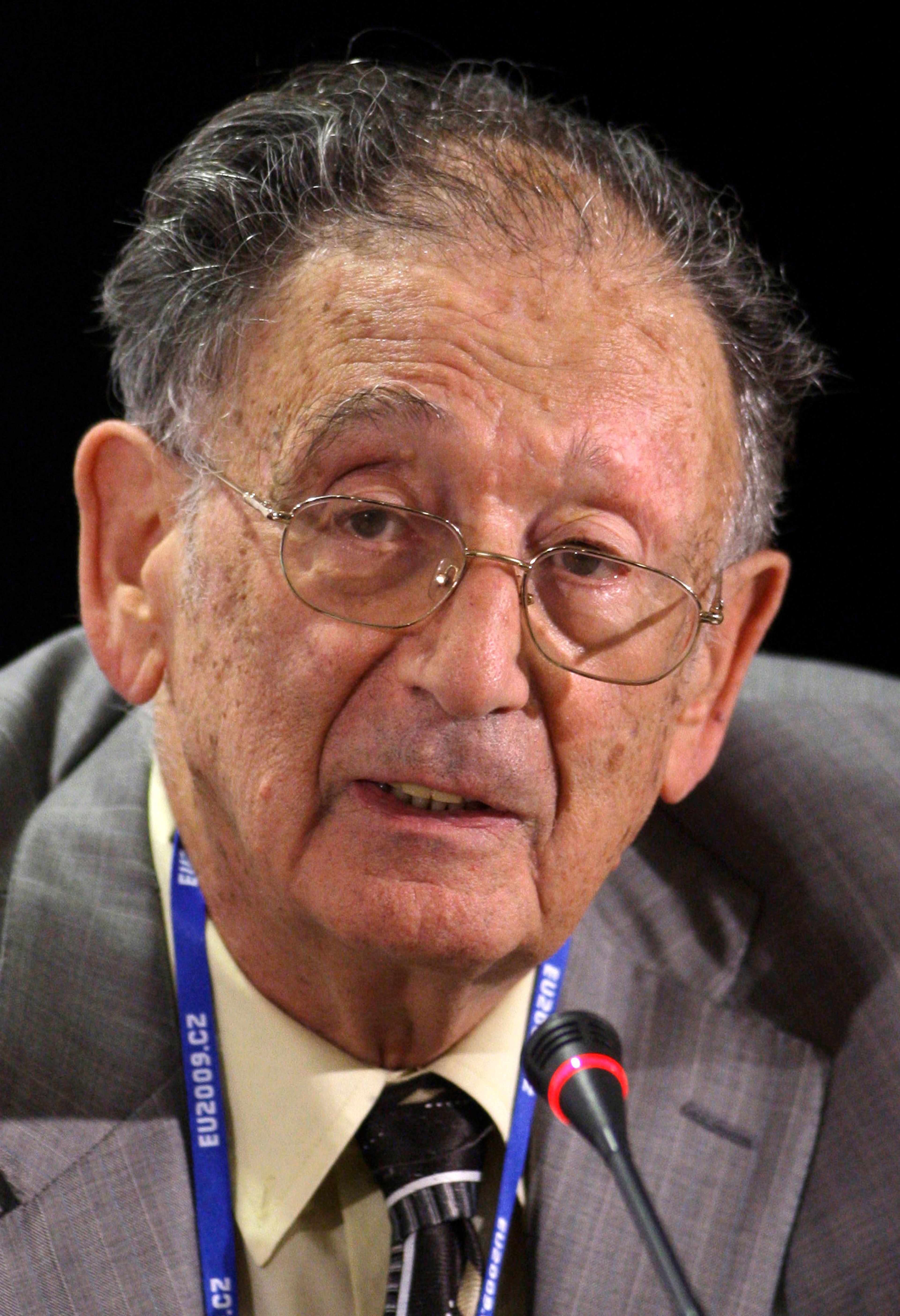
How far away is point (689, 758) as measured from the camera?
7.03ft

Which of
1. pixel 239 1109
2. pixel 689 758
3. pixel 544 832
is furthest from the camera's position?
pixel 689 758

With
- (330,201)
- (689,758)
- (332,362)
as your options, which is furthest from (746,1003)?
(330,201)

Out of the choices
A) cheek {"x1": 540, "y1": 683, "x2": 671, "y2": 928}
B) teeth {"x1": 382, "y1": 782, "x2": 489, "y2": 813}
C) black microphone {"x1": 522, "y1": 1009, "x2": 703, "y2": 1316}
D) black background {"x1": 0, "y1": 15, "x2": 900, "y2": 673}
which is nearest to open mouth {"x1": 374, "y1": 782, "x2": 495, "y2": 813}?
teeth {"x1": 382, "y1": 782, "x2": 489, "y2": 813}

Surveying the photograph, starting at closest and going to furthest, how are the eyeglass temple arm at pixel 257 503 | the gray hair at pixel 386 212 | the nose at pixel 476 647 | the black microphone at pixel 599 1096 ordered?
the black microphone at pixel 599 1096
the nose at pixel 476 647
the eyeglass temple arm at pixel 257 503
the gray hair at pixel 386 212

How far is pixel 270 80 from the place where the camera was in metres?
2.62

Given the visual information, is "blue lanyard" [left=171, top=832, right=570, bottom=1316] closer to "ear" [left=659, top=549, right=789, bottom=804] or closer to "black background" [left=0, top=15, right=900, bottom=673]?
"ear" [left=659, top=549, right=789, bottom=804]

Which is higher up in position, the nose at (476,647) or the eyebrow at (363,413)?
the eyebrow at (363,413)

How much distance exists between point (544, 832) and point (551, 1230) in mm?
586

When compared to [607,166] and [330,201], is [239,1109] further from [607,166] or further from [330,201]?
[607,166]

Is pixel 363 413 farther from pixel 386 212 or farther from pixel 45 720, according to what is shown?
pixel 45 720

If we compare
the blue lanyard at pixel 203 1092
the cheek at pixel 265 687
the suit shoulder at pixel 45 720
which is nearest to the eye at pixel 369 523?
the cheek at pixel 265 687

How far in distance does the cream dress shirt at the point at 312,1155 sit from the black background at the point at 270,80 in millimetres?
1082

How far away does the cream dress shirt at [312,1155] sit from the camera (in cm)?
183

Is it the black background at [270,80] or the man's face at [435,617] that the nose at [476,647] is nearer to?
the man's face at [435,617]
